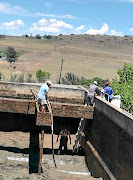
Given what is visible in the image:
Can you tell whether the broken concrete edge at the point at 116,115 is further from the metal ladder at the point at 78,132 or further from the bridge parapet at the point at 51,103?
the metal ladder at the point at 78,132

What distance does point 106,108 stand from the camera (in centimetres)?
1288

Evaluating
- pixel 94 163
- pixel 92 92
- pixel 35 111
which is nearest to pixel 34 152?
pixel 35 111

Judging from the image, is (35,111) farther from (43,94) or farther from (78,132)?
(78,132)

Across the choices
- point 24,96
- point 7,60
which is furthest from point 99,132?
point 7,60

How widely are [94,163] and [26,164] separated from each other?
324 centimetres

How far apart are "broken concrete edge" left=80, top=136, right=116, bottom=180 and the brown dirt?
31 cm

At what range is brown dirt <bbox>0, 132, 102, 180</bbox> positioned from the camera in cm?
1200

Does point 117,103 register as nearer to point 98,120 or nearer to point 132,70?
point 98,120

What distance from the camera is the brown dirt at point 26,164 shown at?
12000 mm

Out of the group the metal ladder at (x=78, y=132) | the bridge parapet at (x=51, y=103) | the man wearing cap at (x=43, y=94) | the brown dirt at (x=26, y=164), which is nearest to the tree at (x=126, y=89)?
the bridge parapet at (x=51, y=103)

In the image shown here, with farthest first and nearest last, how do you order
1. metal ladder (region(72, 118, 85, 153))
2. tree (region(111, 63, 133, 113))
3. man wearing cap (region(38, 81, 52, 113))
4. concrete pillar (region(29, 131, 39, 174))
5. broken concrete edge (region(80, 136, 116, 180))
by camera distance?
1. tree (region(111, 63, 133, 113))
2. metal ladder (region(72, 118, 85, 153))
3. concrete pillar (region(29, 131, 39, 174))
4. man wearing cap (region(38, 81, 52, 113))
5. broken concrete edge (region(80, 136, 116, 180))

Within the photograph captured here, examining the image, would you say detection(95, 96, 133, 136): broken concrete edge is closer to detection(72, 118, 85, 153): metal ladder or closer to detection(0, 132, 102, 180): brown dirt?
detection(72, 118, 85, 153): metal ladder

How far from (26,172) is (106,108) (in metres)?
4.52

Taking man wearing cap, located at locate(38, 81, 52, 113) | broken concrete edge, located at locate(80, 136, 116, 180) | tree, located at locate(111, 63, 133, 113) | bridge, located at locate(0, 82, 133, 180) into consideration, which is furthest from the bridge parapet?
tree, located at locate(111, 63, 133, 113)
